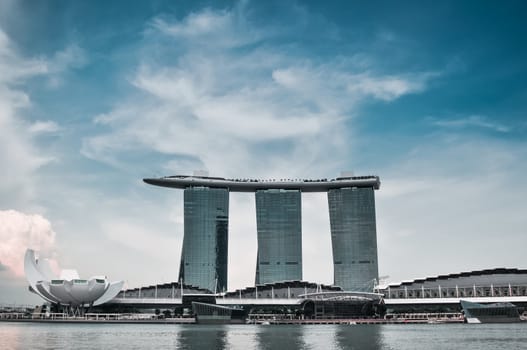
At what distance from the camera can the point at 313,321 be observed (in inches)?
6014

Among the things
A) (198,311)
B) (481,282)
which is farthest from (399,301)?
(198,311)

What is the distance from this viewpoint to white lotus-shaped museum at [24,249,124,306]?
159m

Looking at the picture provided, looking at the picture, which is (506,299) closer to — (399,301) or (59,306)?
(399,301)

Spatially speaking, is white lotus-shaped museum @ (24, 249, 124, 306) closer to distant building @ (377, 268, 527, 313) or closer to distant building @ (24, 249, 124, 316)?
distant building @ (24, 249, 124, 316)

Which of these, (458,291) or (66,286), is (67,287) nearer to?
(66,286)

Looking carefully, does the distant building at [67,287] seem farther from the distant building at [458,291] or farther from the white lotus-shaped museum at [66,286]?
the distant building at [458,291]

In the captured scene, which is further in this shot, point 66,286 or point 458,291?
point 458,291

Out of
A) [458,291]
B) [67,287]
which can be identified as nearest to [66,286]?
[67,287]

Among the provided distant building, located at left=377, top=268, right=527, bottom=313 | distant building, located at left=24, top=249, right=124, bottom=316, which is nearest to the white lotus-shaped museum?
distant building, located at left=24, top=249, right=124, bottom=316

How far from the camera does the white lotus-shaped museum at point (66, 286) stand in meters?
159

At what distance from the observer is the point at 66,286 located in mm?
157875

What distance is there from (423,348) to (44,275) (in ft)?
451

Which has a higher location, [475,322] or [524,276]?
[524,276]

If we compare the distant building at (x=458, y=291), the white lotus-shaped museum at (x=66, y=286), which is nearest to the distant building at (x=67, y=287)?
the white lotus-shaped museum at (x=66, y=286)
